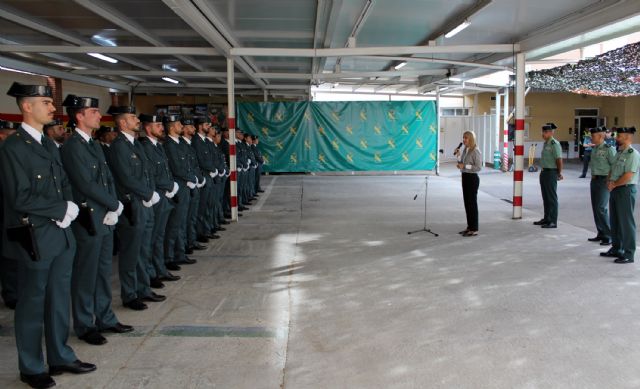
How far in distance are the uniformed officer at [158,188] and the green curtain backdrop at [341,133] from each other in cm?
1213

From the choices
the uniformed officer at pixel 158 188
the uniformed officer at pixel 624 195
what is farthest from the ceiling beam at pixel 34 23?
the uniformed officer at pixel 624 195

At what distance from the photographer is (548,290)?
17.6 feet

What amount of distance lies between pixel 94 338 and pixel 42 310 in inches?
29.3

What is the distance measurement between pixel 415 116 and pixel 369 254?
37.8 ft

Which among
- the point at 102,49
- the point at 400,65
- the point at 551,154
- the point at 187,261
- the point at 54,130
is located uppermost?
the point at 400,65

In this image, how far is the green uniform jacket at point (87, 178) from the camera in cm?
388

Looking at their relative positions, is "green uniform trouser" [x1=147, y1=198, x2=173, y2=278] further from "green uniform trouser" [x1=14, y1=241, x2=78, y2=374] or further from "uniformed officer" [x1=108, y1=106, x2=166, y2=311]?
"green uniform trouser" [x1=14, y1=241, x2=78, y2=374]

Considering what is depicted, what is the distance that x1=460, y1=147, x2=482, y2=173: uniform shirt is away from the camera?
8109mm

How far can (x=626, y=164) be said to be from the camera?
20.8ft

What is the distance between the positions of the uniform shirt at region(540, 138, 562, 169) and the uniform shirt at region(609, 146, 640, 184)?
2132 mm

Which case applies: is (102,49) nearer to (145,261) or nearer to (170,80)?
(145,261)

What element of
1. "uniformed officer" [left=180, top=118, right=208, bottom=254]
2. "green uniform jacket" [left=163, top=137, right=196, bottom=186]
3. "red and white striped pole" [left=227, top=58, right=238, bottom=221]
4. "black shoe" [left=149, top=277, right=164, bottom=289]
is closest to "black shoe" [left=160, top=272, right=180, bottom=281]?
"black shoe" [left=149, top=277, right=164, bottom=289]

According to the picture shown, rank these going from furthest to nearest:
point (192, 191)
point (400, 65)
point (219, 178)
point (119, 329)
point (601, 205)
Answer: point (400, 65), point (219, 178), point (601, 205), point (192, 191), point (119, 329)

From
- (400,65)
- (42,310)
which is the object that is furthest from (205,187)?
(400,65)
